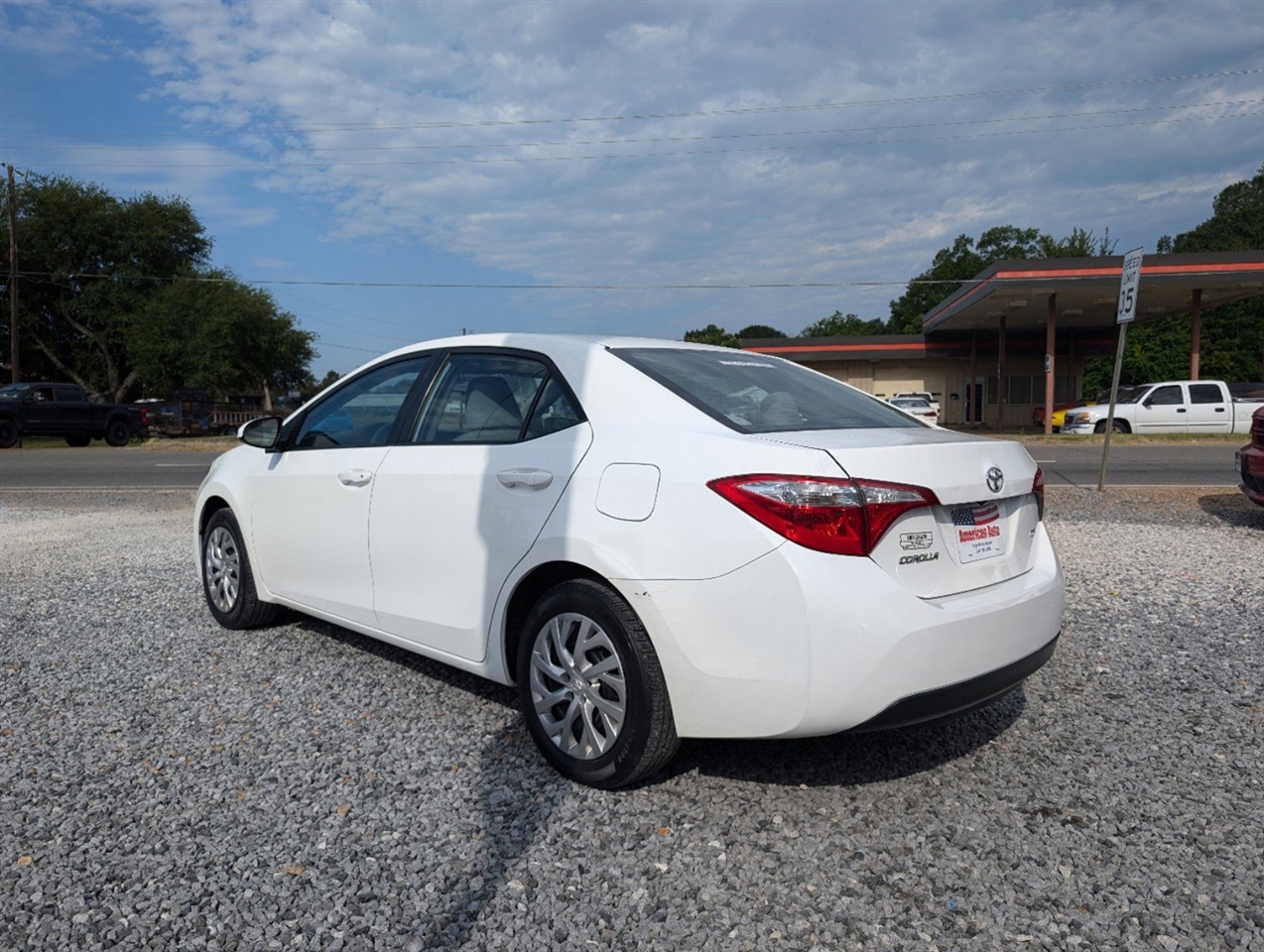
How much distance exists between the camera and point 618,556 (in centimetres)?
308

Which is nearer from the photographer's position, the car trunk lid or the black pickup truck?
the car trunk lid

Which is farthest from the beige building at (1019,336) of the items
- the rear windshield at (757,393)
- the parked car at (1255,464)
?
the rear windshield at (757,393)

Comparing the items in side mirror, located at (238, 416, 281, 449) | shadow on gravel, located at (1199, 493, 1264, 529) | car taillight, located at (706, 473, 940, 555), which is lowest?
shadow on gravel, located at (1199, 493, 1264, 529)

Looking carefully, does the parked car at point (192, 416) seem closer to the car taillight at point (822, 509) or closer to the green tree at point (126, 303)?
the green tree at point (126, 303)

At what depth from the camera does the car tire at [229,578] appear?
5215mm

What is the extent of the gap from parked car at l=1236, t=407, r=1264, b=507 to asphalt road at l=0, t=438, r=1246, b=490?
4.37 m

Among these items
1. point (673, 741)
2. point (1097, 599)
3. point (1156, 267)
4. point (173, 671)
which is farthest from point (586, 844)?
point (1156, 267)

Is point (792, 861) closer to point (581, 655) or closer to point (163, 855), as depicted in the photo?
point (581, 655)

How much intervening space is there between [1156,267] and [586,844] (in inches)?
1215

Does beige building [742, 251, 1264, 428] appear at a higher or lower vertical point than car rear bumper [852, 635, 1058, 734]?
higher

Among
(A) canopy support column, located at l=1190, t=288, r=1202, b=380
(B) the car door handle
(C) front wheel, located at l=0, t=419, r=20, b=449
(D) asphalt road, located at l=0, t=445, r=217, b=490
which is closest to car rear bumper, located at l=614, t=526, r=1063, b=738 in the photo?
(B) the car door handle

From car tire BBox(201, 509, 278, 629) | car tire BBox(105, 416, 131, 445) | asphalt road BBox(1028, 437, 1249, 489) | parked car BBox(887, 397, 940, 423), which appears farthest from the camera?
parked car BBox(887, 397, 940, 423)

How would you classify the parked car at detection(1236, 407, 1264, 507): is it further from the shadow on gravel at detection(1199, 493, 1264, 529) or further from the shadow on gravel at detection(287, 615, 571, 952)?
the shadow on gravel at detection(287, 615, 571, 952)

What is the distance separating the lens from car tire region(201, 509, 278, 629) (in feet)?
17.1
